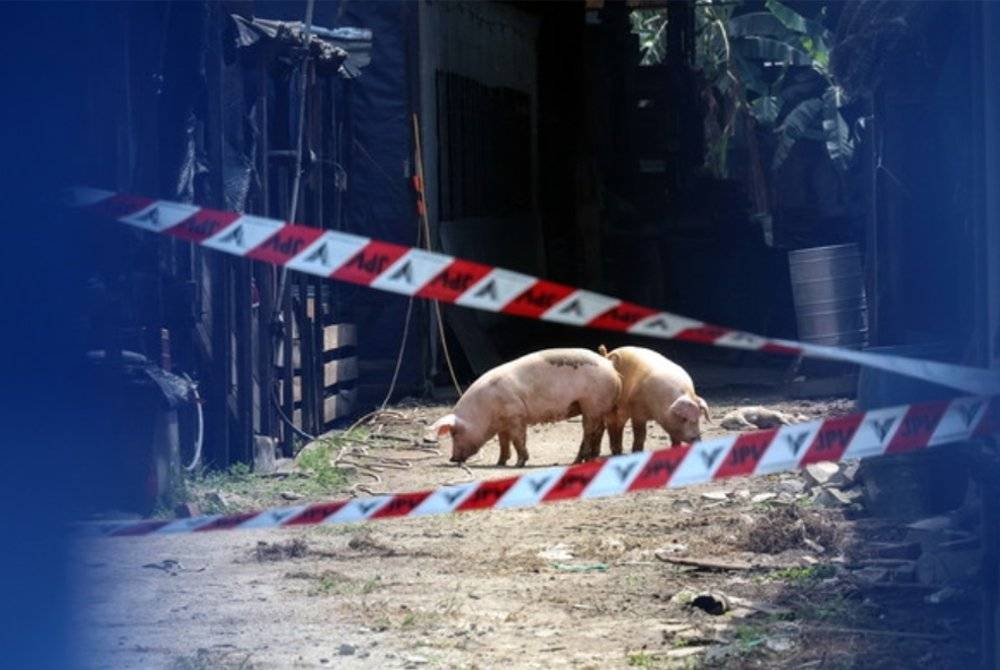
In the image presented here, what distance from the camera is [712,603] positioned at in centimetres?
671

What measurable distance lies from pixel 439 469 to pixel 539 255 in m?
11.1

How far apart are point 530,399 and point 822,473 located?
7.32 ft

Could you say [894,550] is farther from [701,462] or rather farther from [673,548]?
[701,462]

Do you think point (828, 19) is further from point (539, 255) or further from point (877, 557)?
point (877, 557)

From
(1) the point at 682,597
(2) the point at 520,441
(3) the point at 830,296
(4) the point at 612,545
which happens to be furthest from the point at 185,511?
(3) the point at 830,296

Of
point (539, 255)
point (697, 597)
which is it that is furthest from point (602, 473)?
point (539, 255)

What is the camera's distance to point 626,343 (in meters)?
20.2

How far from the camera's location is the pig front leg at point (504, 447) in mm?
11023

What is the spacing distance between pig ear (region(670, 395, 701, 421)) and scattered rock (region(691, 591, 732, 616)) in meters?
3.83

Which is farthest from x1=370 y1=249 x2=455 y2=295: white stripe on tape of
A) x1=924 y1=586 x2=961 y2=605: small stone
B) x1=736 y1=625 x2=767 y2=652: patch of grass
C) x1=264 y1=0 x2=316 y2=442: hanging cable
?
x1=264 y1=0 x2=316 y2=442: hanging cable

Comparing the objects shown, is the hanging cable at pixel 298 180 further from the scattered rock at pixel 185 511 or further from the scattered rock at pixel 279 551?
the scattered rock at pixel 279 551

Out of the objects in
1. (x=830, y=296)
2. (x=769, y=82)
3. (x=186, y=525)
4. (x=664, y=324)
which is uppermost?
(x=769, y=82)

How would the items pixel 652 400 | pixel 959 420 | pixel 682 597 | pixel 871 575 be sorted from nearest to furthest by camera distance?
pixel 959 420 < pixel 682 597 < pixel 871 575 < pixel 652 400

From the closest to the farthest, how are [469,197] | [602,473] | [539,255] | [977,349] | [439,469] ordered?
[602,473], [977,349], [439,469], [469,197], [539,255]
